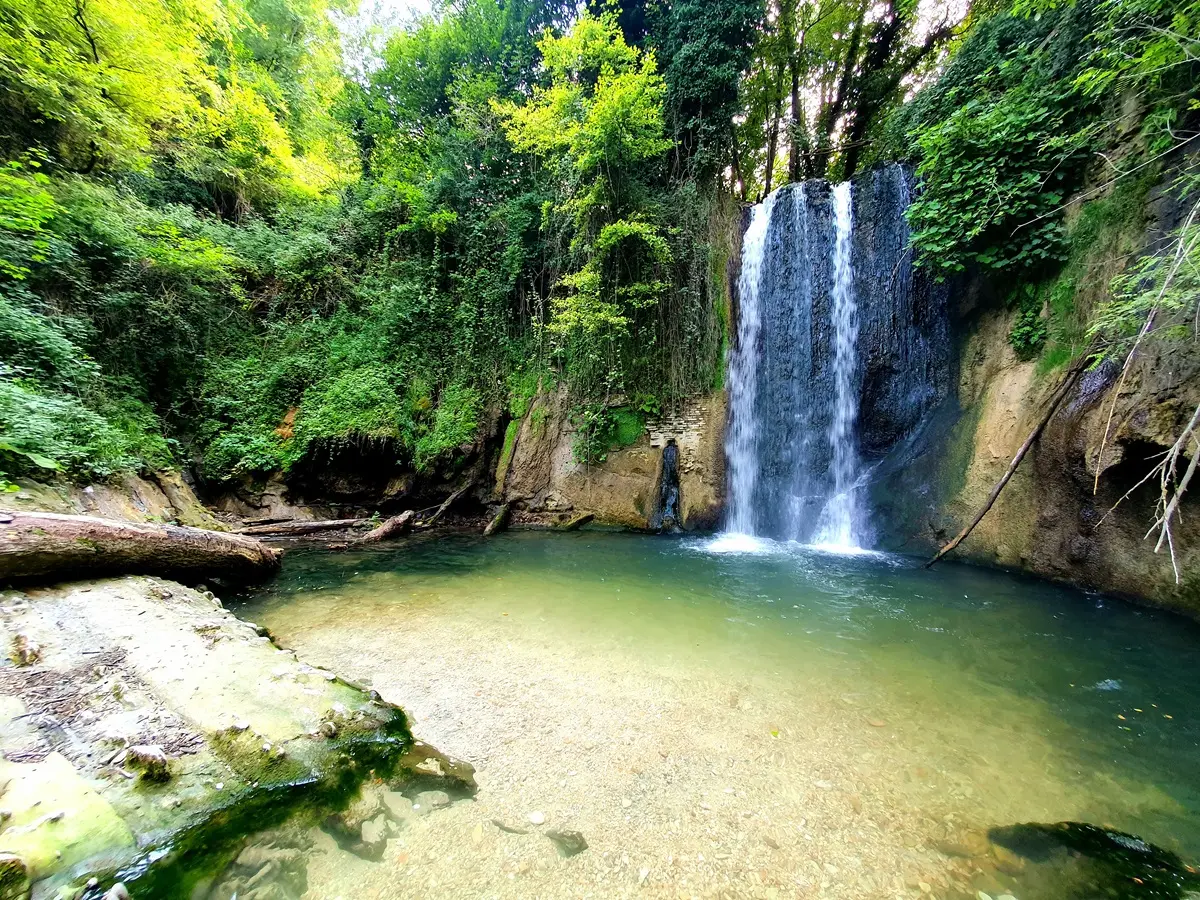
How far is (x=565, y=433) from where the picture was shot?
959 cm

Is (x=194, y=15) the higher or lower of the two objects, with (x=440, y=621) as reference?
higher

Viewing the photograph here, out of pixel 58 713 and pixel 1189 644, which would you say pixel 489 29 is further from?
pixel 1189 644

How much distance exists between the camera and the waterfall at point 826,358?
7.56 m

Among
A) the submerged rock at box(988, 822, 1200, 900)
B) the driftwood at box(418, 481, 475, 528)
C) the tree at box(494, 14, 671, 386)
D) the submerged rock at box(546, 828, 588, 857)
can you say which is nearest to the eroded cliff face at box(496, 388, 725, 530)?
the driftwood at box(418, 481, 475, 528)

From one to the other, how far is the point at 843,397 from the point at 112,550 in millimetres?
9714

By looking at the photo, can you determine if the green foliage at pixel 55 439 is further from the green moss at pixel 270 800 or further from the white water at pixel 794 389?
the white water at pixel 794 389

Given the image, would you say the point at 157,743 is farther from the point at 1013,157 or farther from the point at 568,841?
the point at 1013,157

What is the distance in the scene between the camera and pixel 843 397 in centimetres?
805

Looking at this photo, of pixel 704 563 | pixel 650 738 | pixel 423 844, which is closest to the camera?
pixel 423 844

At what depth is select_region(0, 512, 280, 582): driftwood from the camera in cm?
321

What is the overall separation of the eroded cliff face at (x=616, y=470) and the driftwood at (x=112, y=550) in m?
4.95

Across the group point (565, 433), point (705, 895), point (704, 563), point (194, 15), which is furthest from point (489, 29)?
point (705, 895)

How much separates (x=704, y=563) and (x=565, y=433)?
443 cm

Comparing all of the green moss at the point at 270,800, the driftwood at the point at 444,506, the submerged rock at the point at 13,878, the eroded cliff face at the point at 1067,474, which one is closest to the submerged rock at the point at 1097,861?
the green moss at the point at 270,800
